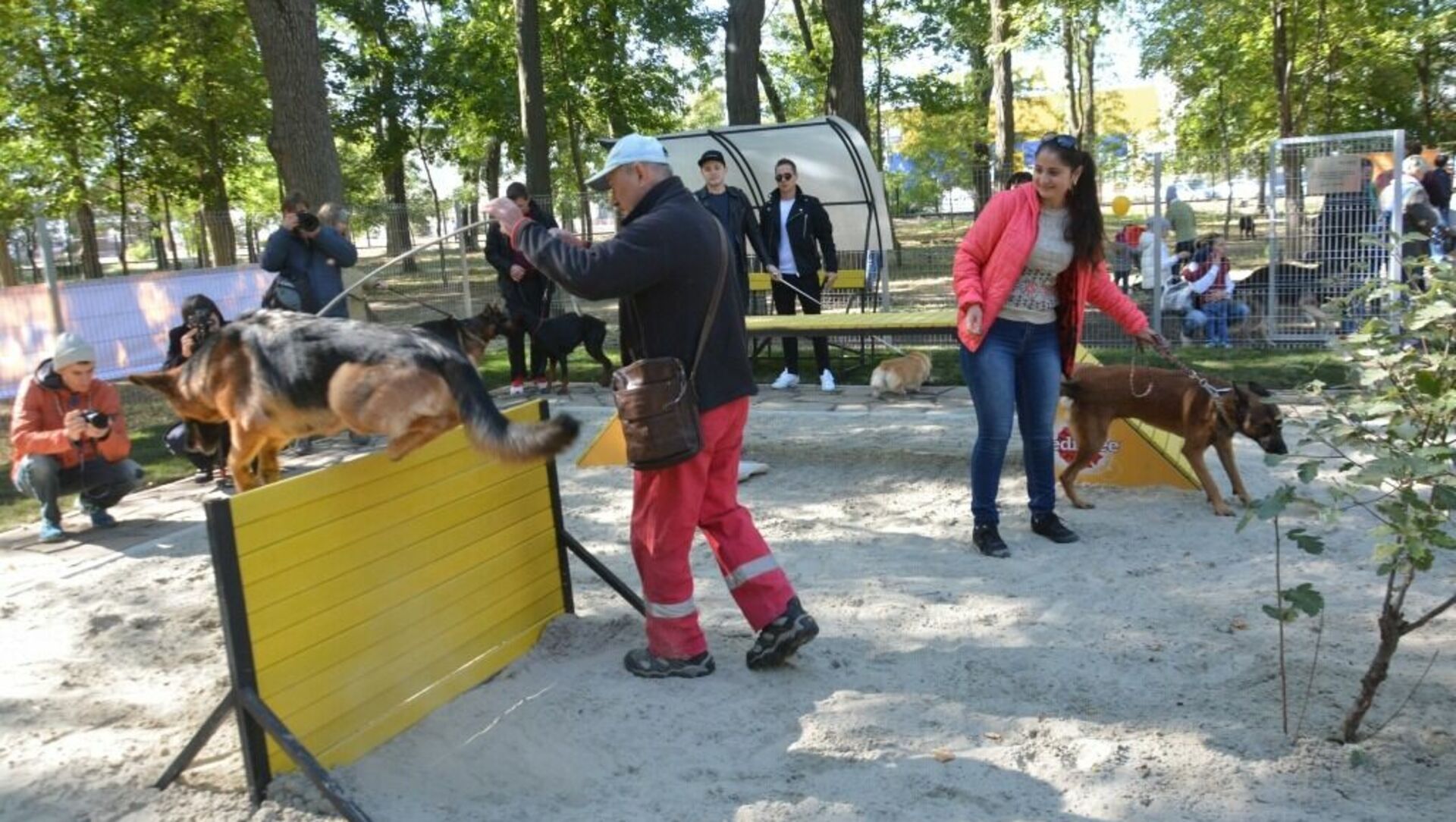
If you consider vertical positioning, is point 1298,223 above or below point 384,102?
below

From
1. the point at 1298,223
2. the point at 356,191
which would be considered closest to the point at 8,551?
the point at 1298,223

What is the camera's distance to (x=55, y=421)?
6105 millimetres

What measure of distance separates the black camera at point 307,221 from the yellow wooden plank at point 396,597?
4.00 m

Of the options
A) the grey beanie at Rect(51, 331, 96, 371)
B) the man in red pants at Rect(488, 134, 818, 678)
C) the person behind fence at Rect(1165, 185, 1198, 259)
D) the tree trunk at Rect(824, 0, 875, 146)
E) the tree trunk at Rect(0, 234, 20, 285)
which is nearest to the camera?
the man in red pants at Rect(488, 134, 818, 678)

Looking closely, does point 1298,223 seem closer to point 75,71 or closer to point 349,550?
point 349,550

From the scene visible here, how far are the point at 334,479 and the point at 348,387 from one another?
0.31 metres

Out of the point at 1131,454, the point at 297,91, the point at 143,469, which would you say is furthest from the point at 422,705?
the point at 297,91

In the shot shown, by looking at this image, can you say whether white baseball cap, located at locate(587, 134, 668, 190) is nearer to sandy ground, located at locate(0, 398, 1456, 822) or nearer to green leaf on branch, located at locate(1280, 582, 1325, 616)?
sandy ground, located at locate(0, 398, 1456, 822)

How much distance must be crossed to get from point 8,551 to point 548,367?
5.95 metres

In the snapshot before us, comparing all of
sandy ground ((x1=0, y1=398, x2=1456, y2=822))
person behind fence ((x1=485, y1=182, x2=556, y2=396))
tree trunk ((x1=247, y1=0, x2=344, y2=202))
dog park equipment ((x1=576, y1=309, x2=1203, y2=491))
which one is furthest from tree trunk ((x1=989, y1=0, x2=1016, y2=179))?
sandy ground ((x1=0, y1=398, x2=1456, y2=822))

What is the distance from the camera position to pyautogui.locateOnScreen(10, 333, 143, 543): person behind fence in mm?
5949

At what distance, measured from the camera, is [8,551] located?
19.7ft

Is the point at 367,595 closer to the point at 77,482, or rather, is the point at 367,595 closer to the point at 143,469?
the point at 77,482

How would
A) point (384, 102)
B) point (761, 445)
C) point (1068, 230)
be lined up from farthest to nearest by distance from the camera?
1. point (384, 102)
2. point (761, 445)
3. point (1068, 230)
